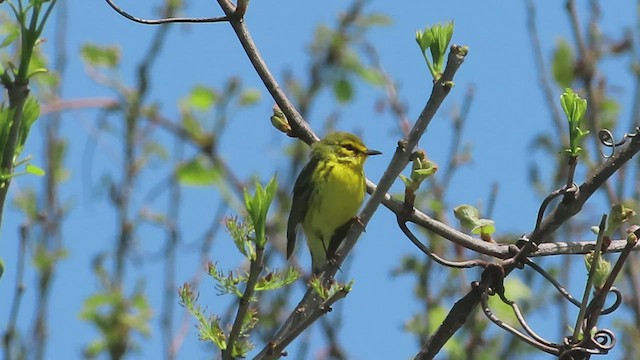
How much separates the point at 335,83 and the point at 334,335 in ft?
4.99

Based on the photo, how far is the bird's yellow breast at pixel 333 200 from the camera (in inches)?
182

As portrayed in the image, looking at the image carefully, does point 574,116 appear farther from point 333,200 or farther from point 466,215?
point 333,200

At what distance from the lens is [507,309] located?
4.71 metres

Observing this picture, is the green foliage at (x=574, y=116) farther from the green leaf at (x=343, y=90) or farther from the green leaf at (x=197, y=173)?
the green leaf at (x=343, y=90)

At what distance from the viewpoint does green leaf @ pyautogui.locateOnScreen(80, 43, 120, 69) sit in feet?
18.7

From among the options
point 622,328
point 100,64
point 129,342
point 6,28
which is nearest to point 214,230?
point 129,342

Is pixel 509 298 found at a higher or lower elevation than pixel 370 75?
lower

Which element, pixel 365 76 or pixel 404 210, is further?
pixel 365 76

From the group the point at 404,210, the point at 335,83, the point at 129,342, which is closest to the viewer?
the point at 404,210

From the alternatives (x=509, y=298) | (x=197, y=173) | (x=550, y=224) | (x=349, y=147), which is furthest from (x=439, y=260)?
(x=197, y=173)

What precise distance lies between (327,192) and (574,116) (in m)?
2.82

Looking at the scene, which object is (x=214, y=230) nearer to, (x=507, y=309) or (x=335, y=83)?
(x=335, y=83)

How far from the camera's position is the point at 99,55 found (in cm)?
571

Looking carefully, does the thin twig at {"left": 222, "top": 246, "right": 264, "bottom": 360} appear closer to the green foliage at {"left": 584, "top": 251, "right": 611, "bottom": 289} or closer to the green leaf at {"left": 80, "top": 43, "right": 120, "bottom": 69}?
the green foliage at {"left": 584, "top": 251, "right": 611, "bottom": 289}
